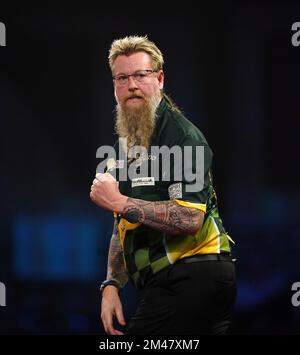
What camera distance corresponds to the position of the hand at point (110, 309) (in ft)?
9.15

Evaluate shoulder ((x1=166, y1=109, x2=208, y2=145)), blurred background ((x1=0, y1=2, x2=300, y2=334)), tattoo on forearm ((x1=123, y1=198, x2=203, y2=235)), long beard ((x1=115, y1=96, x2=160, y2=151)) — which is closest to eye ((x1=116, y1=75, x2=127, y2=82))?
long beard ((x1=115, y1=96, x2=160, y2=151))

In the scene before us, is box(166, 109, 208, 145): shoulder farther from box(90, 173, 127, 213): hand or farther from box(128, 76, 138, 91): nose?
box(90, 173, 127, 213): hand

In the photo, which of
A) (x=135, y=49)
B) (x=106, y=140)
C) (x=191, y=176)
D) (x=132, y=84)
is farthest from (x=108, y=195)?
(x=106, y=140)

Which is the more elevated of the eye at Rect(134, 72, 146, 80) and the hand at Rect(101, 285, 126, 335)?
the eye at Rect(134, 72, 146, 80)

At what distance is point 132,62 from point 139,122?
23cm

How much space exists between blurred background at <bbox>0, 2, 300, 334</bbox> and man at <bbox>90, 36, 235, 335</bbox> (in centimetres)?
205

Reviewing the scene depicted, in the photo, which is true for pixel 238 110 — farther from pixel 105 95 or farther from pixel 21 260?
pixel 21 260

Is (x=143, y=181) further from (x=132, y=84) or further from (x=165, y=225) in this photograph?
(x=132, y=84)

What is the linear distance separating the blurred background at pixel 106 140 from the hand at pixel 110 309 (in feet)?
6.01

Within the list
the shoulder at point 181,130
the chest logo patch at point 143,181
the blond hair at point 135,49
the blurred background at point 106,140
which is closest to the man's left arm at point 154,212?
the chest logo patch at point 143,181

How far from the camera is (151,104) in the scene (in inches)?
109

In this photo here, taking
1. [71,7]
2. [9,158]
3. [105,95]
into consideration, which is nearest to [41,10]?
[71,7]

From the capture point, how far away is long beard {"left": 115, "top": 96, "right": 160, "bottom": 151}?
2.74m
